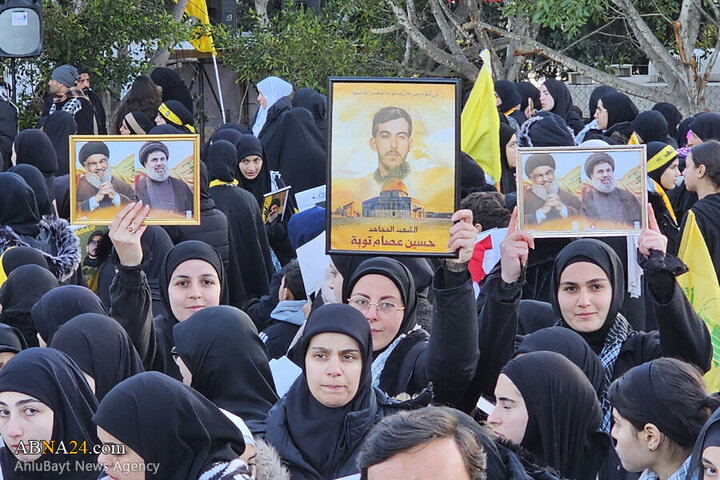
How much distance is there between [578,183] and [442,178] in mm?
607

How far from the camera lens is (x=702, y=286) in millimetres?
5645

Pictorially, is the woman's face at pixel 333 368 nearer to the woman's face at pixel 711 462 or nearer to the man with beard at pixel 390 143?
the man with beard at pixel 390 143

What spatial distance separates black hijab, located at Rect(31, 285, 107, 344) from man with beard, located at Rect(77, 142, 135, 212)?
36 cm

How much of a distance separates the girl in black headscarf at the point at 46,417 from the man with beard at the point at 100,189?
118 centimetres

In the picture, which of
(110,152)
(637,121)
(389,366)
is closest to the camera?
(389,366)

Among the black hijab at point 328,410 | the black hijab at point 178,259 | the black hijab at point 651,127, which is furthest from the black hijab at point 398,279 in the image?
the black hijab at point 651,127

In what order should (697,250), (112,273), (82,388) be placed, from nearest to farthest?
1. (82,388)
2. (697,250)
3. (112,273)

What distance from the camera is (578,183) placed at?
4715mm

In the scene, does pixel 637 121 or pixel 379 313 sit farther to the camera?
pixel 637 121

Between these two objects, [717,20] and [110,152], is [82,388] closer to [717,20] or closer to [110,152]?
[110,152]

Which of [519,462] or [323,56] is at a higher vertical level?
[323,56]

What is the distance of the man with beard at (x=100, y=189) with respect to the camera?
203 inches

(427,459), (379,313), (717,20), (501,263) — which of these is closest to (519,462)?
(427,459)

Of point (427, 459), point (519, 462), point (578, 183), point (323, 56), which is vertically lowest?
point (519, 462)
